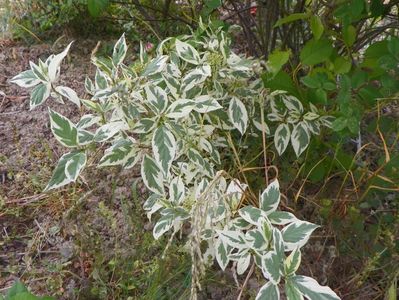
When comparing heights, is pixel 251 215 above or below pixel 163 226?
above

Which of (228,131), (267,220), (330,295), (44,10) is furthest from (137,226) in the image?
(44,10)

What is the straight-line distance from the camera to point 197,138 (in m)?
1.38

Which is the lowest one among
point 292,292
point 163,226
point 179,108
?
point 163,226

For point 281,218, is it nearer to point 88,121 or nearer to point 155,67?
point 155,67

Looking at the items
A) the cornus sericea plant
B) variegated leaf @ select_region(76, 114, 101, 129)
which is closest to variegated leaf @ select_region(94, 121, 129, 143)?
the cornus sericea plant

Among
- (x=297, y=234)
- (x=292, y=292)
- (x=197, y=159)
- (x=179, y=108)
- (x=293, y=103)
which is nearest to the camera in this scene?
(x=292, y=292)

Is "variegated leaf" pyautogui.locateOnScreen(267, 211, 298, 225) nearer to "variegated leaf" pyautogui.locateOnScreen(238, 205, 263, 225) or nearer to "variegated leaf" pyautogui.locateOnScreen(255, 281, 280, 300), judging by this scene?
"variegated leaf" pyautogui.locateOnScreen(238, 205, 263, 225)

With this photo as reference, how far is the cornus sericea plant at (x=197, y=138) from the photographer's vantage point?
43.4 inches

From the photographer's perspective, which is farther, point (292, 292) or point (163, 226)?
point (163, 226)

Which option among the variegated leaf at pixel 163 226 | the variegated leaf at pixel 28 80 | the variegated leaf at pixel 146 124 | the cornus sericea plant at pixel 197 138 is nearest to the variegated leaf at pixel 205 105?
the cornus sericea plant at pixel 197 138

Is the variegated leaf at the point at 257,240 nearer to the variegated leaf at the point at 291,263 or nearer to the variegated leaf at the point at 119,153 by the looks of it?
the variegated leaf at the point at 291,263

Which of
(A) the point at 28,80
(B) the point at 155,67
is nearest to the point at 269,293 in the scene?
(B) the point at 155,67

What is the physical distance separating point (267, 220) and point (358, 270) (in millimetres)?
471

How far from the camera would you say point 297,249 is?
105 centimetres
